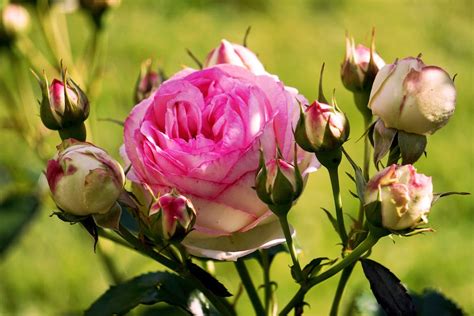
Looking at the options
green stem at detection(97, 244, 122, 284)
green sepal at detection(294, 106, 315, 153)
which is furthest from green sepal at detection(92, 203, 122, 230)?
green stem at detection(97, 244, 122, 284)

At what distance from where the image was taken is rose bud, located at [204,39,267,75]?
2.03 feet

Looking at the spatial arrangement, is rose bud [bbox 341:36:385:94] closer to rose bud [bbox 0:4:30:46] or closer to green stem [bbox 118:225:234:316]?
green stem [bbox 118:225:234:316]

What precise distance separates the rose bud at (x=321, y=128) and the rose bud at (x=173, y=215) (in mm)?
84

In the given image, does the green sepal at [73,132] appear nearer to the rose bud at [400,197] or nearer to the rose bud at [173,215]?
the rose bud at [173,215]

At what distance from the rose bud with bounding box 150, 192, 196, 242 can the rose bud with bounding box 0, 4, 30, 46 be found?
1.95 ft

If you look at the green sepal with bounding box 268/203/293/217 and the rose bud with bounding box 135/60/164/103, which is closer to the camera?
the green sepal with bounding box 268/203/293/217

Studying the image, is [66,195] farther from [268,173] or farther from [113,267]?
[113,267]

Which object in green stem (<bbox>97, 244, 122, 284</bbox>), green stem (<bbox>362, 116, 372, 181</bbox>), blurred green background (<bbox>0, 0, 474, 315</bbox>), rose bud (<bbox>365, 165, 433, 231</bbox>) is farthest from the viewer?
blurred green background (<bbox>0, 0, 474, 315</bbox>)

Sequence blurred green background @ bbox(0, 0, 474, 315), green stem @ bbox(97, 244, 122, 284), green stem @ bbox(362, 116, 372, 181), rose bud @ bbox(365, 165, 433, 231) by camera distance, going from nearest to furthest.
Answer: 1. rose bud @ bbox(365, 165, 433, 231)
2. green stem @ bbox(362, 116, 372, 181)
3. green stem @ bbox(97, 244, 122, 284)
4. blurred green background @ bbox(0, 0, 474, 315)

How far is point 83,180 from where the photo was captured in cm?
52

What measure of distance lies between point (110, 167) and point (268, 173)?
0.31ft

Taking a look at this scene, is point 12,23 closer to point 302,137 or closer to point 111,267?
point 111,267

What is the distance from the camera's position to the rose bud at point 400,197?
508 mm

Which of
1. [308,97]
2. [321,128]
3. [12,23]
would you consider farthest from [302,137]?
[308,97]
